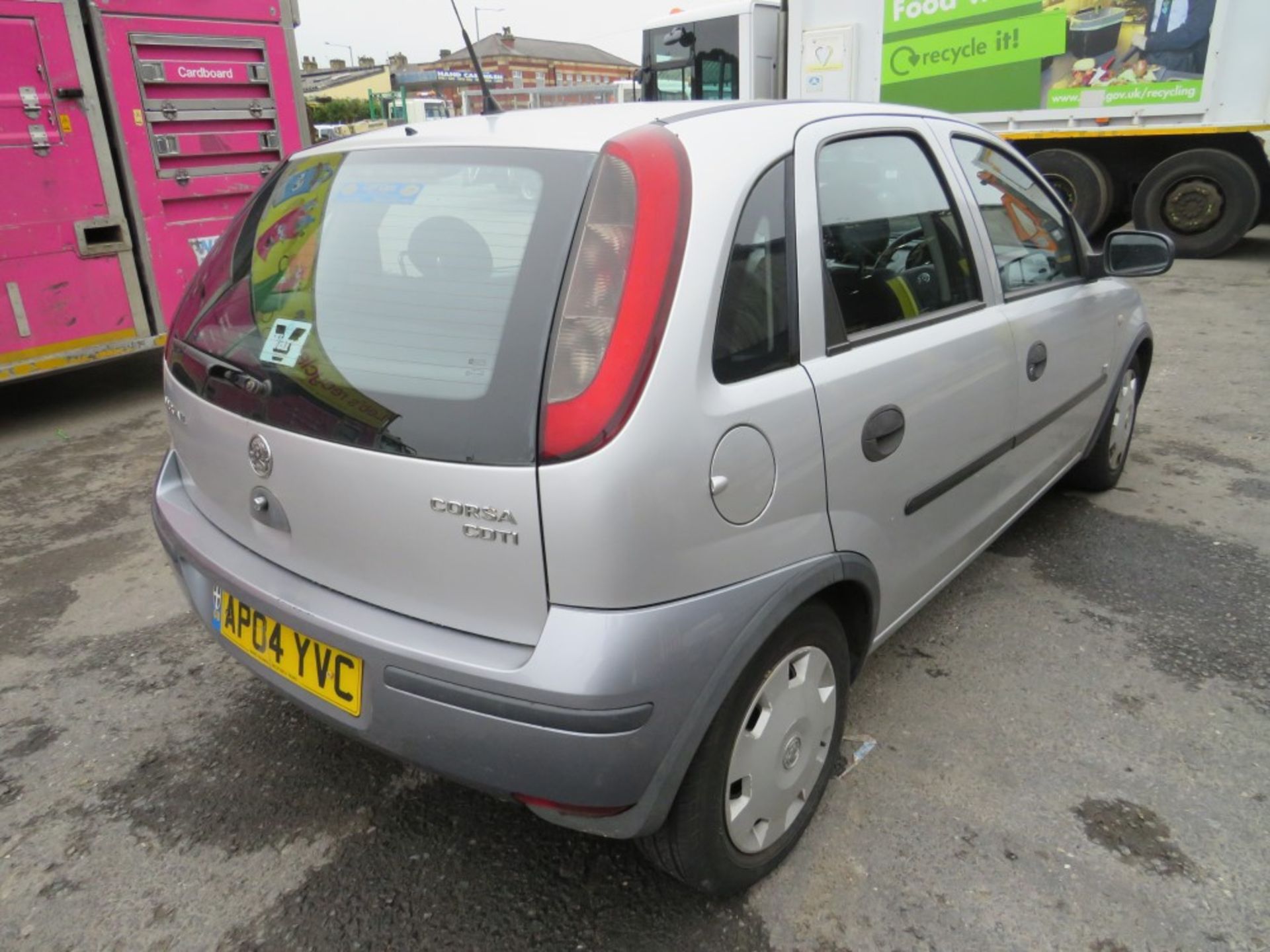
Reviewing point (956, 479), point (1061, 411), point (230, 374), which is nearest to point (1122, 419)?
point (1061, 411)

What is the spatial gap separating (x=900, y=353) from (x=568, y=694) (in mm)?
1172

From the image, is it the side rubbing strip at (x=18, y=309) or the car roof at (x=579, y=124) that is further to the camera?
the side rubbing strip at (x=18, y=309)

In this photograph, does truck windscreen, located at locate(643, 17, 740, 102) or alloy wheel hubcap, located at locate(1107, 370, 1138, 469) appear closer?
alloy wheel hubcap, located at locate(1107, 370, 1138, 469)

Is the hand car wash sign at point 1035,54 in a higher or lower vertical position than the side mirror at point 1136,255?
higher

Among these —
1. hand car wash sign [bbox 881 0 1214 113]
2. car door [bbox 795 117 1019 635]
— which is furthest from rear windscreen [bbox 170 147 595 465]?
hand car wash sign [bbox 881 0 1214 113]

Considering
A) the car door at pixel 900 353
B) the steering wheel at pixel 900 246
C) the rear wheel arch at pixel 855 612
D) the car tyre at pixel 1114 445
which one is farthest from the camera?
the car tyre at pixel 1114 445

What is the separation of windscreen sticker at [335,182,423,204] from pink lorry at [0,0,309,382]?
423 centimetres

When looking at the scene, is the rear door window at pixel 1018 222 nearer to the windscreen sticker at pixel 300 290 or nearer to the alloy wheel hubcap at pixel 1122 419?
the alloy wheel hubcap at pixel 1122 419

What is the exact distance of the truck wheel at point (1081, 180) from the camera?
9.90 meters

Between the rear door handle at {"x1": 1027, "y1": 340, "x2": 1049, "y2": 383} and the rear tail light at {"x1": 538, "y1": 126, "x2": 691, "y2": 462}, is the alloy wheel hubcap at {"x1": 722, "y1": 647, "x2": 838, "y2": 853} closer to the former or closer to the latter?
the rear tail light at {"x1": 538, "y1": 126, "x2": 691, "y2": 462}

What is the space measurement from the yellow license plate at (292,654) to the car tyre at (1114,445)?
3.17 m

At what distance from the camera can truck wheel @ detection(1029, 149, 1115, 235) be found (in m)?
9.90

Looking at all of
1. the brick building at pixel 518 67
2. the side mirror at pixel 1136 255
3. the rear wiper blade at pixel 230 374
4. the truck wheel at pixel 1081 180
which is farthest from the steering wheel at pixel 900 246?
the brick building at pixel 518 67

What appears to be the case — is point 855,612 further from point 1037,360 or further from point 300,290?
point 300,290
